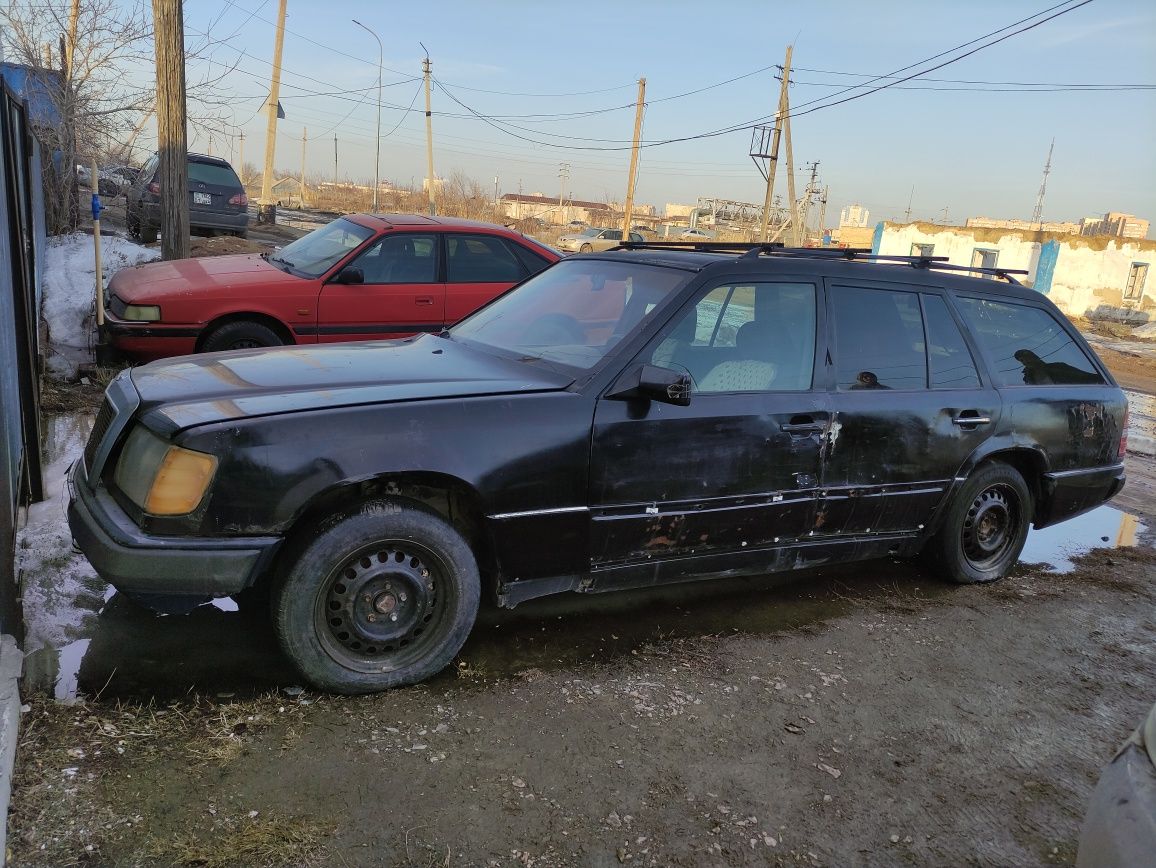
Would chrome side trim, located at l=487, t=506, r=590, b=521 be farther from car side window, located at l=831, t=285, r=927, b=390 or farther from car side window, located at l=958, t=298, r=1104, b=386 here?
car side window, located at l=958, t=298, r=1104, b=386

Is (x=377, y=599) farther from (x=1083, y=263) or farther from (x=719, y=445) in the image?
(x=1083, y=263)

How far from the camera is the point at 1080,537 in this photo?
625 centimetres

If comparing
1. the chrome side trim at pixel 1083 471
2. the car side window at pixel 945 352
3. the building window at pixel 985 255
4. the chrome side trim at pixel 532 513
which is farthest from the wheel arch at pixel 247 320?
the building window at pixel 985 255

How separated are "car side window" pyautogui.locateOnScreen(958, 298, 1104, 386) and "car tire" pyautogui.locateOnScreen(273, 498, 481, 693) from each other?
323 cm

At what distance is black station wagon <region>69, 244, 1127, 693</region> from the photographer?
295cm

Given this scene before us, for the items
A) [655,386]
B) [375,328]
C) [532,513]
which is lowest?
[532,513]

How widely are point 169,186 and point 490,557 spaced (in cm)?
837

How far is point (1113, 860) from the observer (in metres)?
1.86

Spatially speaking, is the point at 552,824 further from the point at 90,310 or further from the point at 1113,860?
the point at 90,310

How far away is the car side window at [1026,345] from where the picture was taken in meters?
4.75

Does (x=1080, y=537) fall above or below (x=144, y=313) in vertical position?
below

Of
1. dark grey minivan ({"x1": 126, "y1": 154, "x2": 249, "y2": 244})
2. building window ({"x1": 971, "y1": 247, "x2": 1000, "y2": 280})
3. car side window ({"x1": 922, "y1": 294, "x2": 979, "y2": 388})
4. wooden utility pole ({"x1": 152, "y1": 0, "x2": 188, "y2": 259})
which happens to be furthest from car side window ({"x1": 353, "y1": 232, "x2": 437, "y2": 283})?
building window ({"x1": 971, "y1": 247, "x2": 1000, "y2": 280})

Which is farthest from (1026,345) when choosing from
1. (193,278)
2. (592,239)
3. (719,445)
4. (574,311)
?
(592,239)

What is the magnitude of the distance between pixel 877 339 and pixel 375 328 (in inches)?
184
